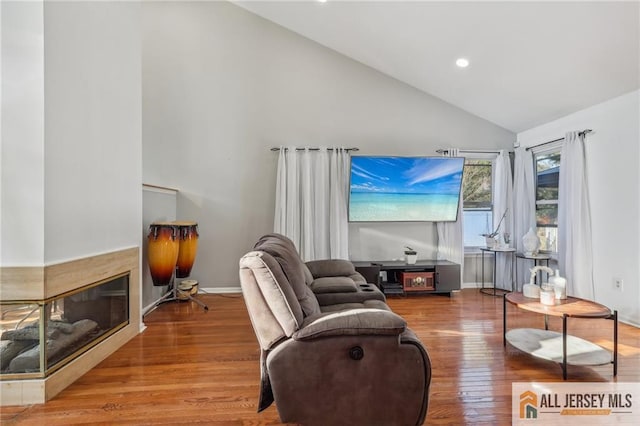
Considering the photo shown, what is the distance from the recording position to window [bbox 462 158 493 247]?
14.9 feet

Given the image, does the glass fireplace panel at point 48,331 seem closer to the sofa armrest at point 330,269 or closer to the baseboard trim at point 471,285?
the sofa armrest at point 330,269

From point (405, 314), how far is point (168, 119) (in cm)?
394

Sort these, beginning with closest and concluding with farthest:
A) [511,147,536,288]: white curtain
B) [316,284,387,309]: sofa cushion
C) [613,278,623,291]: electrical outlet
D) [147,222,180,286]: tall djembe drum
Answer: [316,284,387,309]: sofa cushion < [613,278,623,291]: electrical outlet < [147,222,180,286]: tall djembe drum < [511,147,536,288]: white curtain

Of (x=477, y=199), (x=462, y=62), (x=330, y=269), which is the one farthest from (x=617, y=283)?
(x=330, y=269)

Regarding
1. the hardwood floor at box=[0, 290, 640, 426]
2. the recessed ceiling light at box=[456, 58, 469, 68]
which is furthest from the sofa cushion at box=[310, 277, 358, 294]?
the recessed ceiling light at box=[456, 58, 469, 68]

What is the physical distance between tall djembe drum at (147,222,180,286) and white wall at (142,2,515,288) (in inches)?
36.8

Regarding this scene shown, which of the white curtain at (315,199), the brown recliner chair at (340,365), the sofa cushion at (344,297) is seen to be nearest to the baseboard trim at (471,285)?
the white curtain at (315,199)

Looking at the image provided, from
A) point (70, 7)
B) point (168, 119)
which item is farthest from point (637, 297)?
point (168, 119)

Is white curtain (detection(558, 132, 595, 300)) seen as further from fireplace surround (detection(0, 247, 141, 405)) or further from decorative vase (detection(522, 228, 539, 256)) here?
fireplace surround (detection(0, 247, 141, 405))

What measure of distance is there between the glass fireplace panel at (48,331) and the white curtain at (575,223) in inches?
183

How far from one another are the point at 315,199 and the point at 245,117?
1520 mm

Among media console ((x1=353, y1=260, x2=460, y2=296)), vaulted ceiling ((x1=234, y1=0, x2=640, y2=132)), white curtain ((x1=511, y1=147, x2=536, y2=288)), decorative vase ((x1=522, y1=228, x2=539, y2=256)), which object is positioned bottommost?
media console ((x1=353, y1=260, x2=460, y2=296))

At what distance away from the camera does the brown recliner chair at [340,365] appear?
1.37 metres

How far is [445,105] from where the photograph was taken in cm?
439
